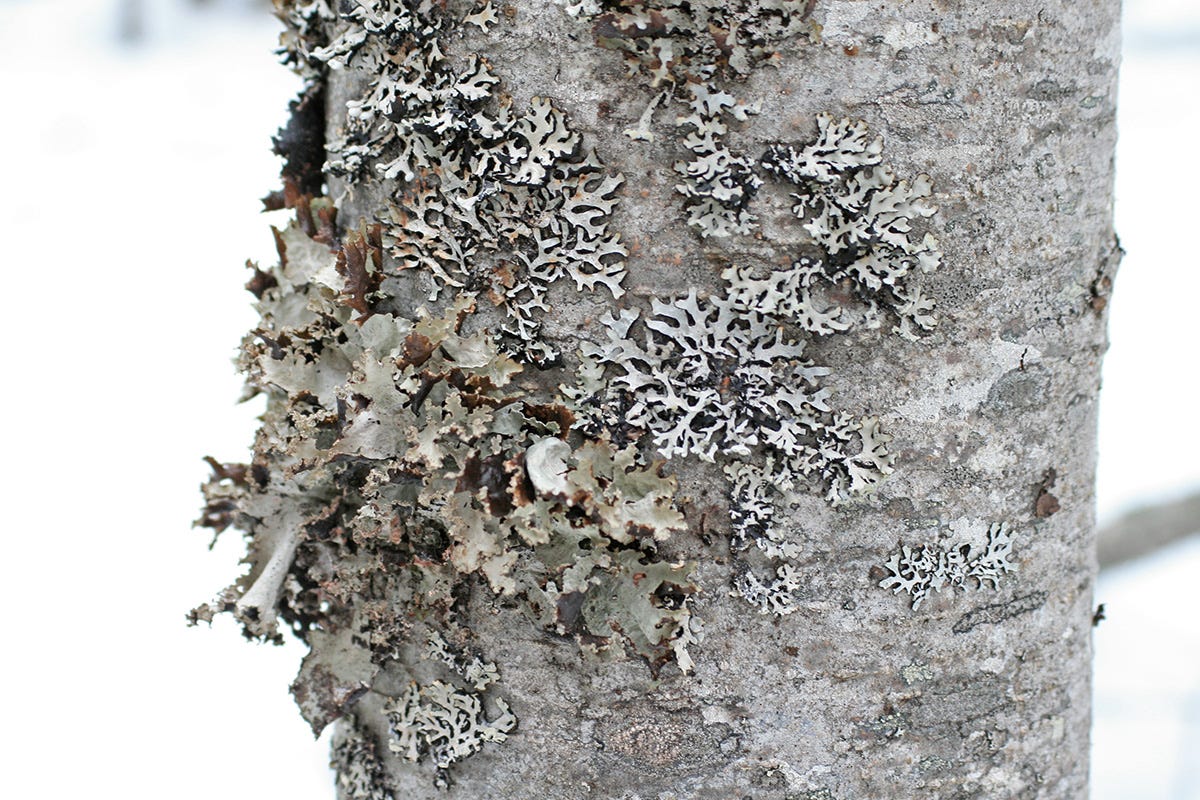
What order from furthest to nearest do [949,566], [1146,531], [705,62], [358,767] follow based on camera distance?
[1146,531], [358,767], [949,566], [705,62]

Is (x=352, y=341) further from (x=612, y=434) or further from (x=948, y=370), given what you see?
(x=948, y=370)

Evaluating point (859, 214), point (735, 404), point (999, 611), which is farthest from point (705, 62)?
point (999, 611)

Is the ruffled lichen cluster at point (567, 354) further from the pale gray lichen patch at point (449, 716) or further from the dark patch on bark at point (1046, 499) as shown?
the dark patch on bark at point (1046, 499)

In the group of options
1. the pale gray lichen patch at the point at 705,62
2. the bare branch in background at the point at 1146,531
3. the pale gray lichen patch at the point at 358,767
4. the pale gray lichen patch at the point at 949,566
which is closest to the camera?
the pale gray lichen patch at the point at 705,62

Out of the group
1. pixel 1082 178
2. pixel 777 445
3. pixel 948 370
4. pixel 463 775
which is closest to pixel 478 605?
pixel 463 775

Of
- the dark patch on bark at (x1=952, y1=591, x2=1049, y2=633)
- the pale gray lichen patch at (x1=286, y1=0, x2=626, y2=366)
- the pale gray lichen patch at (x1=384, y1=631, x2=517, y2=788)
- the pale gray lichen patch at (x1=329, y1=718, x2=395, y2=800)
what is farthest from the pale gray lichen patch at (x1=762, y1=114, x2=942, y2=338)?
the pale gray lichen patch at (x1=329, y1=718, x2=395, y2=800)

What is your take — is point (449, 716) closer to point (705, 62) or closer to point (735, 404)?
point (735, 404)

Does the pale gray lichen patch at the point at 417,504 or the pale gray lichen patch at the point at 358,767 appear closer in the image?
the pale gray lichen patch at the point at 417,504

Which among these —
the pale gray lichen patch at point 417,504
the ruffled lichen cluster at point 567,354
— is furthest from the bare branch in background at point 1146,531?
the pale gray lichen patch at point 417,504
